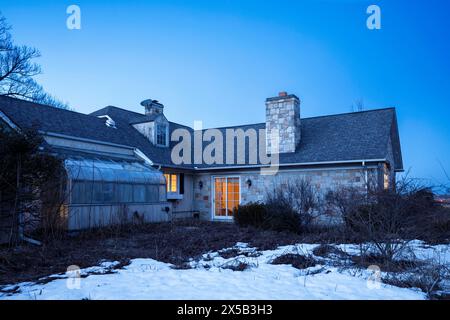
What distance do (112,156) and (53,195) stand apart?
4.70 metres

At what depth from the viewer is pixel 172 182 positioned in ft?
52.3

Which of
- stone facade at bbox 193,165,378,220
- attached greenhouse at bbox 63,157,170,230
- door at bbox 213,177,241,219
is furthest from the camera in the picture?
door at bbox 213,177,241,219

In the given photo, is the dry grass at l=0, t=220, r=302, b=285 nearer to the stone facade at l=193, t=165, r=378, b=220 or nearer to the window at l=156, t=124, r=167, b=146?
the stone facade at l=193, t=165, r=378, b=220

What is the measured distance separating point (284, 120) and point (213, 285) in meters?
11.6

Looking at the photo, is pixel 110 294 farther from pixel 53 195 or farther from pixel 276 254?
pixel 53 195

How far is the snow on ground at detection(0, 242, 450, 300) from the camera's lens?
14.1 ft

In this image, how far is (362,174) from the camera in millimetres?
12906

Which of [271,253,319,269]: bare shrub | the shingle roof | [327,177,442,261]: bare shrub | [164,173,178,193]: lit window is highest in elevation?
the shingle roof

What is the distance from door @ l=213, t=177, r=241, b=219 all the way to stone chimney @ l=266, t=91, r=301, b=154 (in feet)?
7.39

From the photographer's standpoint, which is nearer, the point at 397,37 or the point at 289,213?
the point at 289,213

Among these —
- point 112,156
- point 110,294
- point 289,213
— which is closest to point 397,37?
point 289,213

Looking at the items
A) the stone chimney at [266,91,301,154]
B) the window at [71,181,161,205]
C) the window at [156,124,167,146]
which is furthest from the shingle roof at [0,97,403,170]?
the window at [71,181,161,205]

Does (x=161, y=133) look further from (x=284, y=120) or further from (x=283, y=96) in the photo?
(x=283, y=96)

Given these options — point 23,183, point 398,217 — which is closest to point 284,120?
point 398,217
